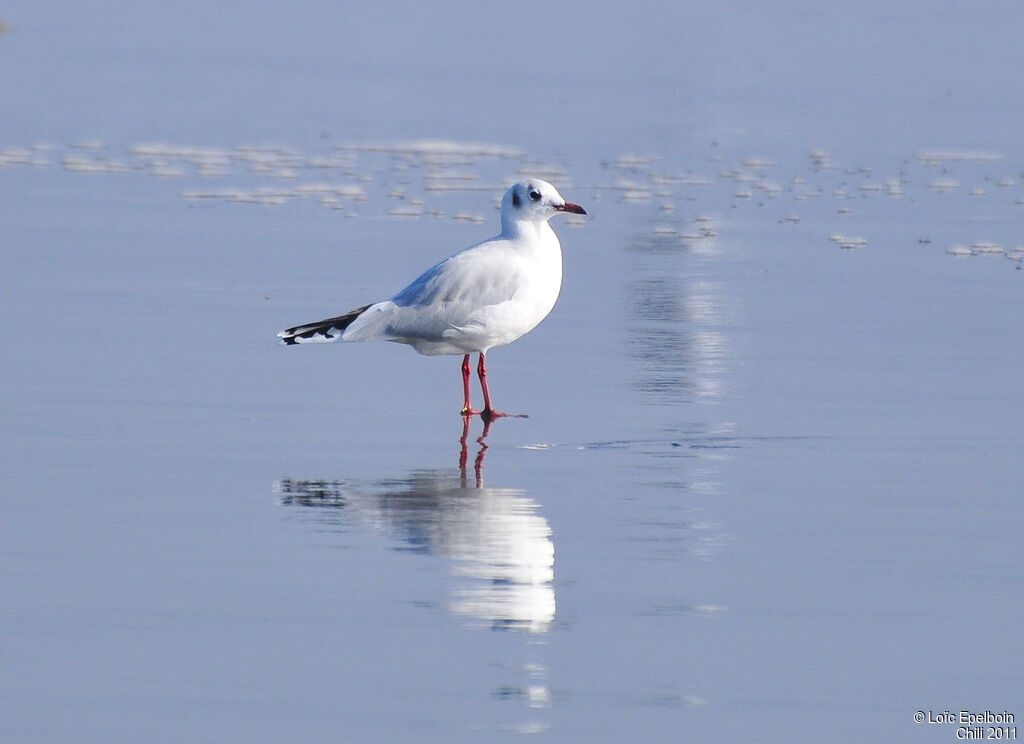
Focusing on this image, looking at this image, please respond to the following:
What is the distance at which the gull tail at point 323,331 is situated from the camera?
32.0 feet

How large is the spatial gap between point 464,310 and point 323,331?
27.5 inches

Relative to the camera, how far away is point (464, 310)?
31.9 feet

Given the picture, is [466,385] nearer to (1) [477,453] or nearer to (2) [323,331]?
(2) [323,331]

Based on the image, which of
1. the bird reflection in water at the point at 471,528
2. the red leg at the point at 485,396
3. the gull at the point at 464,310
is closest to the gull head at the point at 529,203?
the gull at the point at 464,310

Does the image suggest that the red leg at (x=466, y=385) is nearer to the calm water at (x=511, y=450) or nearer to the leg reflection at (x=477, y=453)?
the leg reflection at (x=477, y=453)

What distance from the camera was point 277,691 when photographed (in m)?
5.51

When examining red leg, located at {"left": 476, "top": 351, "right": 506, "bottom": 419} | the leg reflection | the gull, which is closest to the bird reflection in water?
the leg reflection

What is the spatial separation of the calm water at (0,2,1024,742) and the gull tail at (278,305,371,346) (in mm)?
256

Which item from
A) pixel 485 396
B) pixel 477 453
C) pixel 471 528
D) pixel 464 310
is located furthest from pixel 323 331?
pixel 471 528

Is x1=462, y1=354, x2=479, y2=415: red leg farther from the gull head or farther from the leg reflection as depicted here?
the gull head

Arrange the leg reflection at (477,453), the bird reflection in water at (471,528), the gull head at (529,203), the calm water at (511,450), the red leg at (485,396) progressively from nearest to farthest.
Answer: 1. the calm water at (511,450)
2. the bird reflection in water at (471,528)
3. the leg reflection at (477,453)
4. the red leg at (485,396)
5. the gull head at (529,203)

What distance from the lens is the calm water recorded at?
18.5 ft

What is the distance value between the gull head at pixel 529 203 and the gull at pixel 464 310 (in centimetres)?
26

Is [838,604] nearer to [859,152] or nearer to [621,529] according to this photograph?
[621,529]
